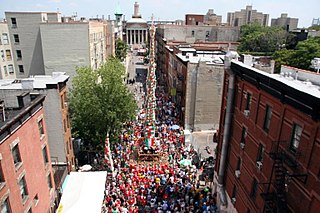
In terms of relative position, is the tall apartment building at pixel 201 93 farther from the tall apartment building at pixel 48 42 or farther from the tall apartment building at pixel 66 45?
the tall apartment building at pixel 48 42

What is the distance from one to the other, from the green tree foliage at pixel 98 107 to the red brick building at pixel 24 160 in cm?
1094

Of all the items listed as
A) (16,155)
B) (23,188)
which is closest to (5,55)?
(16,155)

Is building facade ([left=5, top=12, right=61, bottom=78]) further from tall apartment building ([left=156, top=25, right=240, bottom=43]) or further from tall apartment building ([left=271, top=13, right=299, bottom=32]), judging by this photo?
tall apartment building ([left=271, top=13, right=299, bottom=32])

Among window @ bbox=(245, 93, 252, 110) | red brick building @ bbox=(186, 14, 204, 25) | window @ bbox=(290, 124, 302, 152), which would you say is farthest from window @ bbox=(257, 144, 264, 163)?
red brick building @ bbox=(186, 14, 204, 25)

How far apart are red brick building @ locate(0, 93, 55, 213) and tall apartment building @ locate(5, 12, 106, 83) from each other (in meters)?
22.7

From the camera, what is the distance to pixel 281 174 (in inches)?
521

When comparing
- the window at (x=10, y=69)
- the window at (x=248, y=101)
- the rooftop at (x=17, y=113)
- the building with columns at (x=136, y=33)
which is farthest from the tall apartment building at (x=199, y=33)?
the building with columns at (x=136, y=33)

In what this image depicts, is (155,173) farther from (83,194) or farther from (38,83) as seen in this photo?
(38,83)

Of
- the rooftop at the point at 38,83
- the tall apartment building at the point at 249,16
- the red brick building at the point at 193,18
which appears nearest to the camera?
the rooftop at the point at 38,83

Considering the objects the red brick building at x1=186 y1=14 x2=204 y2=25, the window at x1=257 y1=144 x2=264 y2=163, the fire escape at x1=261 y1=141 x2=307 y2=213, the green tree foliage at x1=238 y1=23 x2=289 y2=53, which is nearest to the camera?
the fire escape at x1=261 y1=141 x2=307 y2=213

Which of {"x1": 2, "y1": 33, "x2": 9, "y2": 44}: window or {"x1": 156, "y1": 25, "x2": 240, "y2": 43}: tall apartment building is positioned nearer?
{"x1": 2, "y1": 33, "x2": 9, "y2": 44}: window

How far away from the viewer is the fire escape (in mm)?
12750

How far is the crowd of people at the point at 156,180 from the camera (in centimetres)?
2156

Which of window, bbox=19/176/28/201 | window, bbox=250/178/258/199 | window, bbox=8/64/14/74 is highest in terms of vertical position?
window, bbox=8/64/14/74
